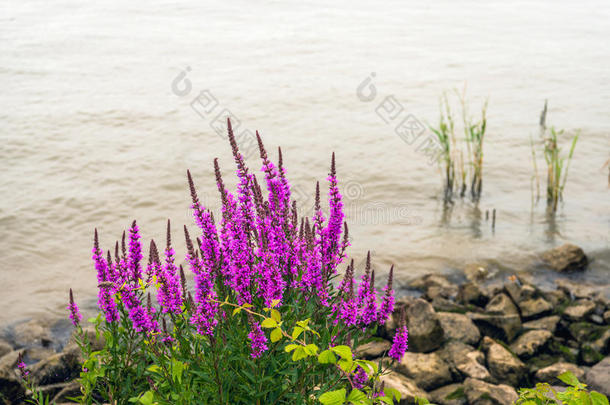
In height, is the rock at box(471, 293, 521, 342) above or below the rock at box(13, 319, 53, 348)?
above

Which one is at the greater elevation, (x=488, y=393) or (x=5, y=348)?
(x=488, y=393)

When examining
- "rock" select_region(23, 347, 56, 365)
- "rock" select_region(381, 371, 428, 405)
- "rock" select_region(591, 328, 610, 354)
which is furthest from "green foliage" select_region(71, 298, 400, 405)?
"rock" select_region(591, 328, 610, 354)

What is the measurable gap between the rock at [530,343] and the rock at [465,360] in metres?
0.56

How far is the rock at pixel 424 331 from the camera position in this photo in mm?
6840

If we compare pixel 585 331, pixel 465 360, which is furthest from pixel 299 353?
pixel 585 331

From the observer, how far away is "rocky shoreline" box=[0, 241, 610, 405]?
5.99 m

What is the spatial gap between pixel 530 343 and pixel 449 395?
1.55 metres

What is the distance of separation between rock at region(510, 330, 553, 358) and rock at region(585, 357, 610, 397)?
0.76 meters

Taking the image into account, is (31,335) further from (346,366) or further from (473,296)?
(346,366)

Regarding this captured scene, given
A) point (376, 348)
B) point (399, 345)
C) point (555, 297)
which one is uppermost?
point (399, 345)

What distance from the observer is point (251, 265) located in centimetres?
352

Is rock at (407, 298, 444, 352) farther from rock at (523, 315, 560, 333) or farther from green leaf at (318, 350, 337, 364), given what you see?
green leaf at (318, 350, 337, 364)

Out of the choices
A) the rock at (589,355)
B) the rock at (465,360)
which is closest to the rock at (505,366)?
the rock at (465,360)

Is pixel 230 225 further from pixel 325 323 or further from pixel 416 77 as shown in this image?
pixel 416 77
